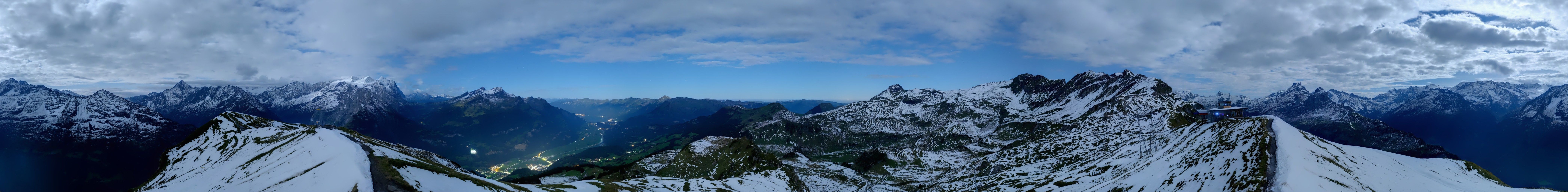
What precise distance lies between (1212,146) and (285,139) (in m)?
159

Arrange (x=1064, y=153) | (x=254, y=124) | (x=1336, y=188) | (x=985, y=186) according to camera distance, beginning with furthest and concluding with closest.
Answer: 1. (x=1064, y=153)
2. (x=985, y=186)
3. (x=254, y=124)
4. (x=1336, y=188)

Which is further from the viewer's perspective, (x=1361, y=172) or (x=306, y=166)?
(x=306, y=166)

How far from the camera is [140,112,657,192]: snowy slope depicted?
5603cm

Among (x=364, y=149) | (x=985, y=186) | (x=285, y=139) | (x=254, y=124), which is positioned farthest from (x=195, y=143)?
(x=985, y=186)

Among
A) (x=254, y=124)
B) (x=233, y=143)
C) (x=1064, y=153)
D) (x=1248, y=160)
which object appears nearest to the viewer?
(x=1248, y=160)

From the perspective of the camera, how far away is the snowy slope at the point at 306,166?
184 ft

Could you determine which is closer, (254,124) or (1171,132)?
(254,124)

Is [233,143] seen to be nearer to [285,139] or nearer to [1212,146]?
[285,139]

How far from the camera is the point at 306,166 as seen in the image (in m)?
63.3

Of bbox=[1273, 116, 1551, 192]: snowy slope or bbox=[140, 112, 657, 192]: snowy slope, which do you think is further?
bbox=[140, 112, 657, 192]: snowy slope

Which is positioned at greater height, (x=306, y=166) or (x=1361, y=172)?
(x=306, y=166)

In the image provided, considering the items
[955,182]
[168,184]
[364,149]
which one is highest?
[364,149]

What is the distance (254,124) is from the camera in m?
110

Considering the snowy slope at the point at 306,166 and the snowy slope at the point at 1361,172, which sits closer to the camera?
the snowy slope at the point at 1361,172
